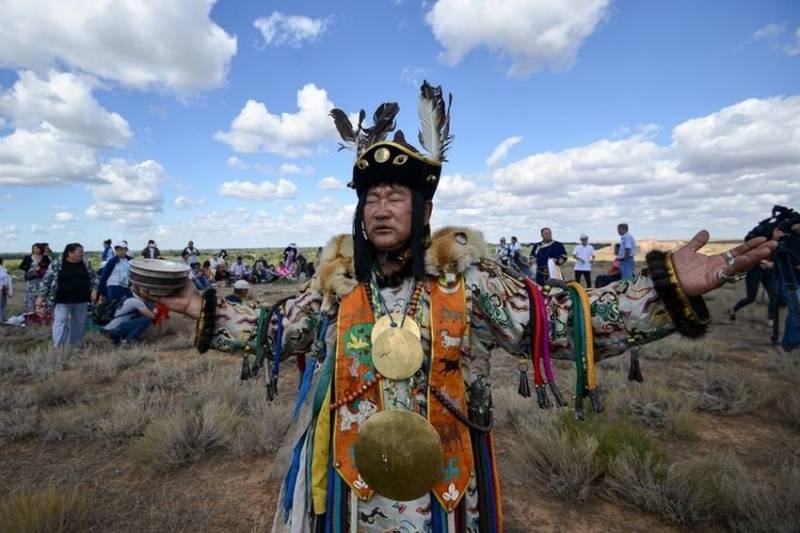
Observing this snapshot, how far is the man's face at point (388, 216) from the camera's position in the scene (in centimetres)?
200

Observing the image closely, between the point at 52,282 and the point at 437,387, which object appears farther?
the point at 52,282

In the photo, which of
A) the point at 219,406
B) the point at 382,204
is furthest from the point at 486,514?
the point at 219,406

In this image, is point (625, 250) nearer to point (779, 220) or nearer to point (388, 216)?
point (779, 220)

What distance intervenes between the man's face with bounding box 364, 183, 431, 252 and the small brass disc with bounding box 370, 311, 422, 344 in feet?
1.15

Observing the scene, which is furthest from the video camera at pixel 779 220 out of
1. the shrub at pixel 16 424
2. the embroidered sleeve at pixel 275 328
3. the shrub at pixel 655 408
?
the shrub at pixel 16 424

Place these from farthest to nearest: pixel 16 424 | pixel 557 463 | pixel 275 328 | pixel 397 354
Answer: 1. pixel 16 424
2. pixel 557 463
3. pixel 275 328
4. pixel 397 354

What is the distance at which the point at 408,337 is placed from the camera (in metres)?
1.80

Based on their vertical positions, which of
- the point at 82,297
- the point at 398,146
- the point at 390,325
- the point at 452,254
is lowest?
the point at 82,297

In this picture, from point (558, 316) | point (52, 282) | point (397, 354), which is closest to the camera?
point (397, 354)

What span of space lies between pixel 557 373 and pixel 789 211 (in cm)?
436

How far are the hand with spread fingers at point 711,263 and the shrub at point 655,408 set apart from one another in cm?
443

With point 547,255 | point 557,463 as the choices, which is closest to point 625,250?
point 547,255

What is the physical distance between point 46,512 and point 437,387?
12.0 feet

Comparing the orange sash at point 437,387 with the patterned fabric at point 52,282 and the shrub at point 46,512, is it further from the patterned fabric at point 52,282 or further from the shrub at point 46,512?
the patterned fabric at point 52,282
